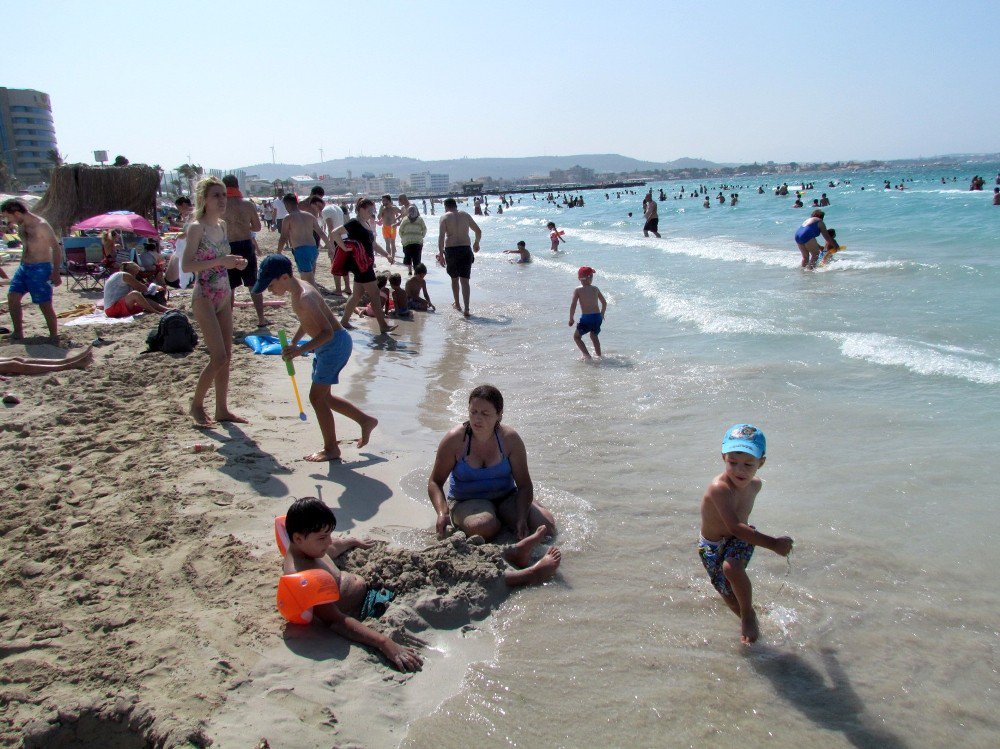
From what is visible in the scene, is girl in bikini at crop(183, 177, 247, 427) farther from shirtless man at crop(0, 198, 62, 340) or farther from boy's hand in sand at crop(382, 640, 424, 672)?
shirtless man at crop(0, 198, 62, 340)

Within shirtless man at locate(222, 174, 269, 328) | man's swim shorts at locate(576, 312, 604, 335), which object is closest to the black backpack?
shirtless man at locate(222, 174, 269, 328)

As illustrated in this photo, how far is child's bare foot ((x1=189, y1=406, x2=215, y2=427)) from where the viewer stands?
5.23m

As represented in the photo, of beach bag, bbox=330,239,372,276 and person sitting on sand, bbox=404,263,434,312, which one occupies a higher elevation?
beach bag, bbox=330,239,372,276

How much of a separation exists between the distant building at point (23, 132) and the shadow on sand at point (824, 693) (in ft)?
362

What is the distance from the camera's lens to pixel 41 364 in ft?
21.8

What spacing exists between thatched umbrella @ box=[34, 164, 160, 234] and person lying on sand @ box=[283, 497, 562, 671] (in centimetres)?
1584

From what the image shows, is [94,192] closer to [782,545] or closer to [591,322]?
[591,322]

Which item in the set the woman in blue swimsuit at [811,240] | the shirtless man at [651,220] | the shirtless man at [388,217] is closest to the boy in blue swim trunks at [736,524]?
the shirtless man at [388,217]

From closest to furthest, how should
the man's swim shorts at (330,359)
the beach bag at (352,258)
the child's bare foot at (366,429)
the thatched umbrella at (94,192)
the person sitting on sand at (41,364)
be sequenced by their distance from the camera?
the man's swim shorts at (330,359) < the child's bare foot at (366,429) < the person sitting on sand at (41,364) < the beach bag at (352,258) < the thatched umbrella at (94,192)

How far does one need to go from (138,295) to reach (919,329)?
10.4 m

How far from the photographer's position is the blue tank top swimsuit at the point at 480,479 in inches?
156

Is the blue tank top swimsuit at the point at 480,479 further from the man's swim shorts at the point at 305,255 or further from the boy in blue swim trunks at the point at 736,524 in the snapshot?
the man's swim shorts at the point at 305,255

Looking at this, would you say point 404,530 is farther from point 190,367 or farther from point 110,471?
point 190,367

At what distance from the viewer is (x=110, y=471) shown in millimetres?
4418
